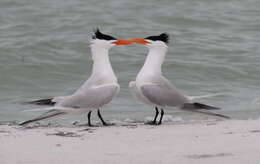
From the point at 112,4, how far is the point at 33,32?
2.92 m

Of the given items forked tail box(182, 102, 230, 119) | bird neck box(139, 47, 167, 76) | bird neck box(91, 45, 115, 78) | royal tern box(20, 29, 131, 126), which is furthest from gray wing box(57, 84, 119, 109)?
forked tail box(182, 102, 230, 119)

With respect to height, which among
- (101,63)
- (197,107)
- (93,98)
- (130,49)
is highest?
(101,63)

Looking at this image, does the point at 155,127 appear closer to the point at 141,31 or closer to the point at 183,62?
the point at 183,62

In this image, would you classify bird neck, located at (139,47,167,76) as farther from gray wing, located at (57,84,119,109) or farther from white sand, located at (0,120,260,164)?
white sand, located at (0,120,260,164)

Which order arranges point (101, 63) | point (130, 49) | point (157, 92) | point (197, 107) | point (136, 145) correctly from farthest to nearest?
point (130, 49) → point (101, 63) → point (197, 107) → point (157, 92) → point (136, 145)

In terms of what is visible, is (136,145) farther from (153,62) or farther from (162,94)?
(153,62)

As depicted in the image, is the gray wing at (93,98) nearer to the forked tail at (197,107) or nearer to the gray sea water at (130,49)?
the forked tail at (197,107)

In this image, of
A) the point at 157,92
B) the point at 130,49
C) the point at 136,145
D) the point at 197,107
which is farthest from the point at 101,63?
the point at 130,49

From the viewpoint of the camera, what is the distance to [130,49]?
1259cm

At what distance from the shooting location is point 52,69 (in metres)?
11.1

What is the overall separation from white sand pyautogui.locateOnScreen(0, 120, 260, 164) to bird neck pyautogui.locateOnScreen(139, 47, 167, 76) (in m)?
0.76

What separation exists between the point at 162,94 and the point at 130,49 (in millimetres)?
5968

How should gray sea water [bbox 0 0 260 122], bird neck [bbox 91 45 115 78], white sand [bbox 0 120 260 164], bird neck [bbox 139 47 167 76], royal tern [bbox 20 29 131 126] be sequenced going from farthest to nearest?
gray sea water [bbox 0 0 260 122], bird neck [bbox 139 47 167 76], bird neck [bbox 91 45 115 78], royal tern [bbox 20 29 131 126], white sand [bbox 0 120 260 164]

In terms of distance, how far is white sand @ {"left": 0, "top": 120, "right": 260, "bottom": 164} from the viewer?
469 centimetres
